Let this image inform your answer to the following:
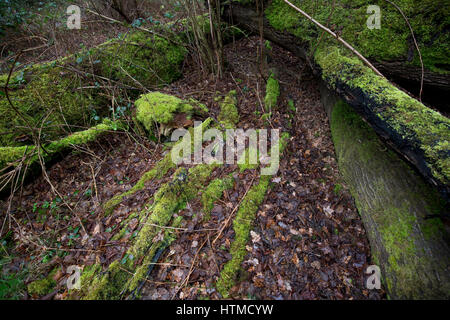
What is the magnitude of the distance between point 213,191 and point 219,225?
0.53 meters

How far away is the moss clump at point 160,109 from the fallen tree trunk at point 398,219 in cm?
292

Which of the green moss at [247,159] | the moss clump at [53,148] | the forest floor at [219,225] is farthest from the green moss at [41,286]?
the green moss at [247,159]

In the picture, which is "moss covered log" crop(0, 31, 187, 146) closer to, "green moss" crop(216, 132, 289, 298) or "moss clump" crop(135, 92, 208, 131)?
"moss clump" crop(135, 92, 208, 131)

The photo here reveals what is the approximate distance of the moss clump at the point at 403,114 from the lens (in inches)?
77.2

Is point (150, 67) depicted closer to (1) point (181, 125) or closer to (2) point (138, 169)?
(1) point (181, 125)

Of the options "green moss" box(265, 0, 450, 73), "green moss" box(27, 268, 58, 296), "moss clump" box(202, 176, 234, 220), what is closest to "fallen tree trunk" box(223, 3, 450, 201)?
"green moss" box(265, 0, 450, 73)

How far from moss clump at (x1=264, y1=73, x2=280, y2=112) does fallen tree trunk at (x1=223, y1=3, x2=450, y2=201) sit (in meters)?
1.00

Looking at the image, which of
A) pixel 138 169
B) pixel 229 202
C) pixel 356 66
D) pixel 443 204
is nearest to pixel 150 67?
pixel 138 169

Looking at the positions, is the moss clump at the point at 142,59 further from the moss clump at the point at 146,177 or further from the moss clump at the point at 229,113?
the moss clump at the point at 146,177

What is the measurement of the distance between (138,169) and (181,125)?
1148 millimetres

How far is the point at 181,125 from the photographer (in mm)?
4117

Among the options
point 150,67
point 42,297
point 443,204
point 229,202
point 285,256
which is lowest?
point 42,297

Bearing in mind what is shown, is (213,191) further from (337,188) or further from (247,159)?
(337,188)

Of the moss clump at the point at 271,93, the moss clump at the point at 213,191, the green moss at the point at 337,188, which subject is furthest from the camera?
the moss clump at the point at 271,93
